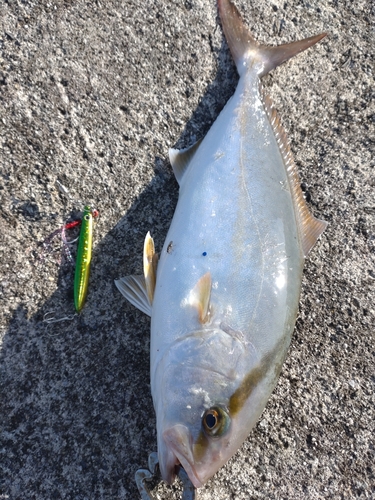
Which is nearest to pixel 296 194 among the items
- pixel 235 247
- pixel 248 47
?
pixel 235 247

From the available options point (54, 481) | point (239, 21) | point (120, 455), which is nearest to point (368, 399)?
point (120, 455)

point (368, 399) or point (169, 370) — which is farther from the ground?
point (169, 370)

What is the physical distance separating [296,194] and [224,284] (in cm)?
71

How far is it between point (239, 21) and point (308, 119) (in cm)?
72

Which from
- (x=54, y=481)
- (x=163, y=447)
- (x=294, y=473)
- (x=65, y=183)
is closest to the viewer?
(x=163, y=447)

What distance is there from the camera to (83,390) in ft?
6.28

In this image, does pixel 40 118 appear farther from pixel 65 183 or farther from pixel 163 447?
pixel 163 447

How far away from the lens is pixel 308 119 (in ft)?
7.84

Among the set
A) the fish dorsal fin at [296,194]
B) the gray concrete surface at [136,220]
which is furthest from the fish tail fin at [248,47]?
the fish dorsal fin at [296,194]

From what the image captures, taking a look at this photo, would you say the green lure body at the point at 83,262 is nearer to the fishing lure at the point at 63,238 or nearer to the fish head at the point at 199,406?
the fishing lure at the point at 63,238

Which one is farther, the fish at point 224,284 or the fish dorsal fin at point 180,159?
the fish dorsal fin at point 180,159

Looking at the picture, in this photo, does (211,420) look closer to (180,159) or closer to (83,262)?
(83,262)

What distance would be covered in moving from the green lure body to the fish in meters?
0.20

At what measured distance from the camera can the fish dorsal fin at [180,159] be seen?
2.15 metres
